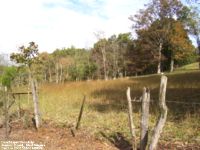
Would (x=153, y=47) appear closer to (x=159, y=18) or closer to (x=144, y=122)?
(x=159, y=18)

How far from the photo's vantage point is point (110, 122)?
1325 cm

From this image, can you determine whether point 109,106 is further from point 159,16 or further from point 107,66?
point 107,66

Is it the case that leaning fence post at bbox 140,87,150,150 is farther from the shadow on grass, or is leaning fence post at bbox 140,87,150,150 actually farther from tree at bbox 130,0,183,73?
tree at bbox 130,0,183,73

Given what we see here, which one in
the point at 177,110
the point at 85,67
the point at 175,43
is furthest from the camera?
the point at 85,67

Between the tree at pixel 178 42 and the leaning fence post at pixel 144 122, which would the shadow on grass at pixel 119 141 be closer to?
the leaning fence post at pixel 144 122

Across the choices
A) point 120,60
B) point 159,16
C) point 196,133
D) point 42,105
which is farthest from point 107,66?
point 196,133

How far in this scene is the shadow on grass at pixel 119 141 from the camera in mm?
10070

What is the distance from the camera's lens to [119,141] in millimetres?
10641

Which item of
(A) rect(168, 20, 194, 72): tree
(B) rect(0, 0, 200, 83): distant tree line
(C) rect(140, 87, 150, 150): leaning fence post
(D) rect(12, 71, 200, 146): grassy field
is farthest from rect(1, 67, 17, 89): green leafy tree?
(A) rect(168, 20, 194, 72): tree

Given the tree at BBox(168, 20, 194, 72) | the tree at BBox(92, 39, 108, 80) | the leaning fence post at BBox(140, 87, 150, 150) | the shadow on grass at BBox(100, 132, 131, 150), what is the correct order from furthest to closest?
the tree at BBox(92, 39, 108, 80) < the tree at BBox(168, 20, 194, 72) < the shadow on grass at BBox(100, 132, 131, 150) < the leaning fence post at BBox(140, 87, 150, 150)

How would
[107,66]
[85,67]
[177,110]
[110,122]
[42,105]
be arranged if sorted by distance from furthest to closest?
1. [85,67]
2. [107,66]
3. [42,105]
4. [177,110]
5. [110,122]

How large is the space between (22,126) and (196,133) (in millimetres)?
7875

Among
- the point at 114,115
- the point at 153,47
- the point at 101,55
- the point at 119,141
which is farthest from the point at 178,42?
the point at 119,141

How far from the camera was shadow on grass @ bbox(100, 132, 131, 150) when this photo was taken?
396 inches
